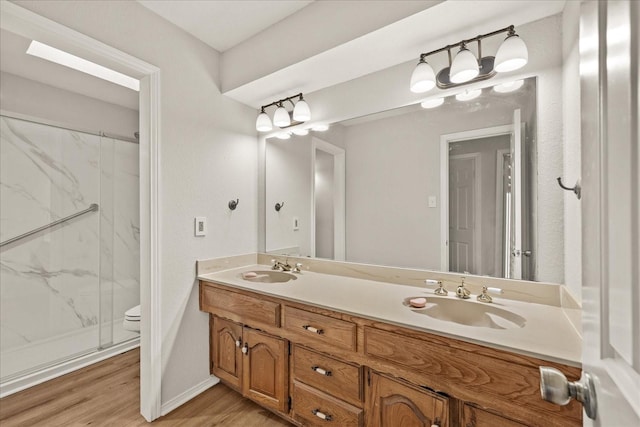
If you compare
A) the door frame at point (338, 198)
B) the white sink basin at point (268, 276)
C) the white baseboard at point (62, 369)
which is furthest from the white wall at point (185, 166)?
the white baseboard at point (62, 369)

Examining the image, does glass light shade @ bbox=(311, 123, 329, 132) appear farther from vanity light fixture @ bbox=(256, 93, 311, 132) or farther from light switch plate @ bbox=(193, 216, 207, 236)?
light switch plate @ bbox=(193, 216, 207, 236)

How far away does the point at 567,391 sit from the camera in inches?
20.1

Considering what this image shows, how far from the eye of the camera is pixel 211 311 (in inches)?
73.9

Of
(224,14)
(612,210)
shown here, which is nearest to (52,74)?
(224,14)

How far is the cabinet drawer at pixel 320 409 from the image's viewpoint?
1.28 m

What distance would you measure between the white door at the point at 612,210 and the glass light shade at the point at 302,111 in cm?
156

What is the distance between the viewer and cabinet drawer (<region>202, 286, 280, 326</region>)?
5.07 feet

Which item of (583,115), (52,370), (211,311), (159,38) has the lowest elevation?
(52,370)

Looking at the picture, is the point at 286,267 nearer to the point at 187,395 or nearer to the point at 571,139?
the point at 187,395

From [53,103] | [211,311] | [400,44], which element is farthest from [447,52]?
[53,103]

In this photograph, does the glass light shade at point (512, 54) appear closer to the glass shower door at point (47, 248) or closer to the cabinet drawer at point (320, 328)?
the cabinet drawer at point (320, 328)

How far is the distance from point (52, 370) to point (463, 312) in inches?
110

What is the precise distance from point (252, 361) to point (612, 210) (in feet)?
5.65

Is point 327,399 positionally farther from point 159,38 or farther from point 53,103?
point 53,103
